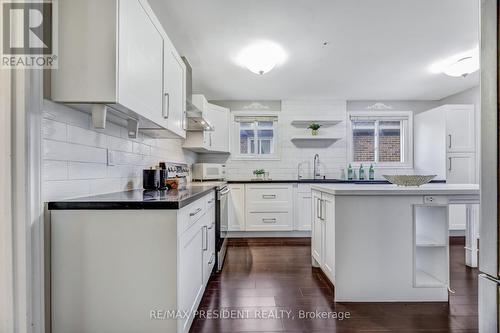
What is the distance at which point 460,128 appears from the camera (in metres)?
4.19

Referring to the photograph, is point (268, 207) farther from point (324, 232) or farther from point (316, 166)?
point (324, 232)

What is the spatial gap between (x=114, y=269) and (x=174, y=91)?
4.88ft

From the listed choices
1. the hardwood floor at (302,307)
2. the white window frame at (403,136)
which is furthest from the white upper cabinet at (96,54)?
the white window frame at (403,136)

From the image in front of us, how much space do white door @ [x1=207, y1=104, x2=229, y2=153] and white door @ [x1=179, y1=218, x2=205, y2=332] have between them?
250 cm

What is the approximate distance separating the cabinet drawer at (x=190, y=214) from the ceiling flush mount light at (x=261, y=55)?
1718 mm

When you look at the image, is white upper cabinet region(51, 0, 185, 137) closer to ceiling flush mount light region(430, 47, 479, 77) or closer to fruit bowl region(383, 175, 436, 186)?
fruit bowl region(383, 175, 436, 186)

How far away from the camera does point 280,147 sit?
197 inches

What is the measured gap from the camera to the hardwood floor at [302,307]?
1846mm

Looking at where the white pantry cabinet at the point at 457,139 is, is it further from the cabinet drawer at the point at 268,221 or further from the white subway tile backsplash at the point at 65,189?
the white subway tile backsplash at the point at 65,189

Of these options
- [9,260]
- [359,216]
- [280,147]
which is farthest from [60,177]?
[280,147]

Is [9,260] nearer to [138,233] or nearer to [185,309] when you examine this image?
[138,233]

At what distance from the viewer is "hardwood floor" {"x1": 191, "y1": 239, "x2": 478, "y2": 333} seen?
185 centimetres

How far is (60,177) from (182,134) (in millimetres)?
1284

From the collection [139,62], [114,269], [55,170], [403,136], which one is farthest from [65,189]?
[403,136]
